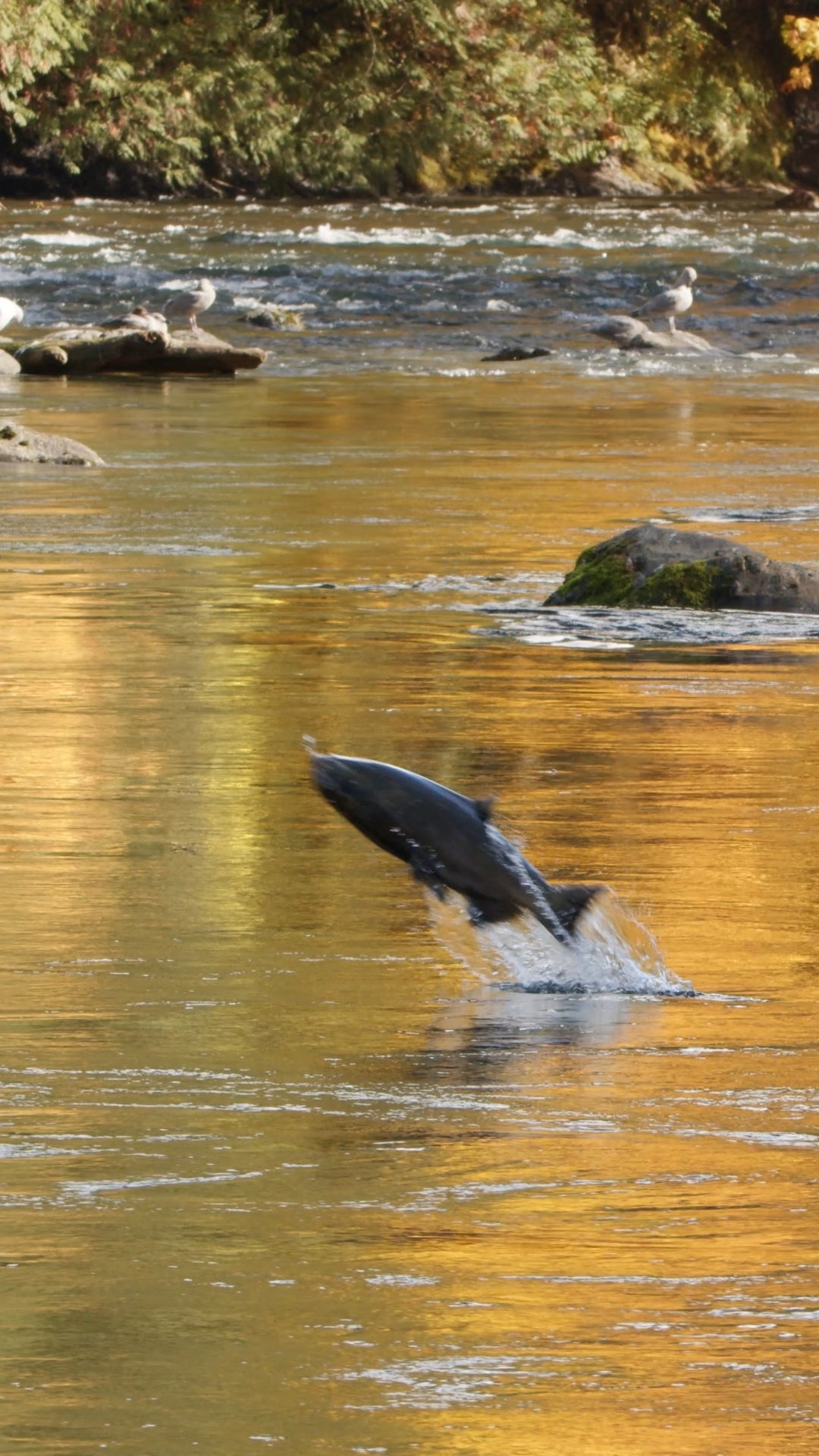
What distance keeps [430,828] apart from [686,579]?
4545mm

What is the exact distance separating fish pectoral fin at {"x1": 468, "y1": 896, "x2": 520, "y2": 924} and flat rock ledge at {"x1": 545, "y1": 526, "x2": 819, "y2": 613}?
428cm

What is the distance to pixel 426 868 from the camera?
3.73 meters

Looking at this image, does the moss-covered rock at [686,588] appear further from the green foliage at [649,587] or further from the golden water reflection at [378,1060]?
the golden water reflection at [378,1060]

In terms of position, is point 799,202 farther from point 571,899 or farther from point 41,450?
point 571,899

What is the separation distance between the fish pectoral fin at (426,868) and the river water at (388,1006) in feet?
0.62

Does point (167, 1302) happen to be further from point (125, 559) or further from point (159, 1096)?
point (125, 559)

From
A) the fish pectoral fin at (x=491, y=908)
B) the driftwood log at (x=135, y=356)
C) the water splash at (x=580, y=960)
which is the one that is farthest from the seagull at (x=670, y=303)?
the fish pectoral fin at (x=491, y=908)

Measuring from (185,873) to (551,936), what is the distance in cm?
88

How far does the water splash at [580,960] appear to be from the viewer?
155 inches

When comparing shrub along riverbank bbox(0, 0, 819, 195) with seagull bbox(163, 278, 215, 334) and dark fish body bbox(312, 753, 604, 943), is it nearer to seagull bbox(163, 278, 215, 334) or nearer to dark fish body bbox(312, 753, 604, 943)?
seagull bbox(163, 278, 215, 334)

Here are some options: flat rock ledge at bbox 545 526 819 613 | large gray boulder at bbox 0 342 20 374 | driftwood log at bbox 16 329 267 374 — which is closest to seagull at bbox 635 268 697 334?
driftwood log at bbox 16 329 267 374

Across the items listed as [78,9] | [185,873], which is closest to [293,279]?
[78,9]

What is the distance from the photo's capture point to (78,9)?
124ft

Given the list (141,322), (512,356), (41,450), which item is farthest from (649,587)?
(512,356)
